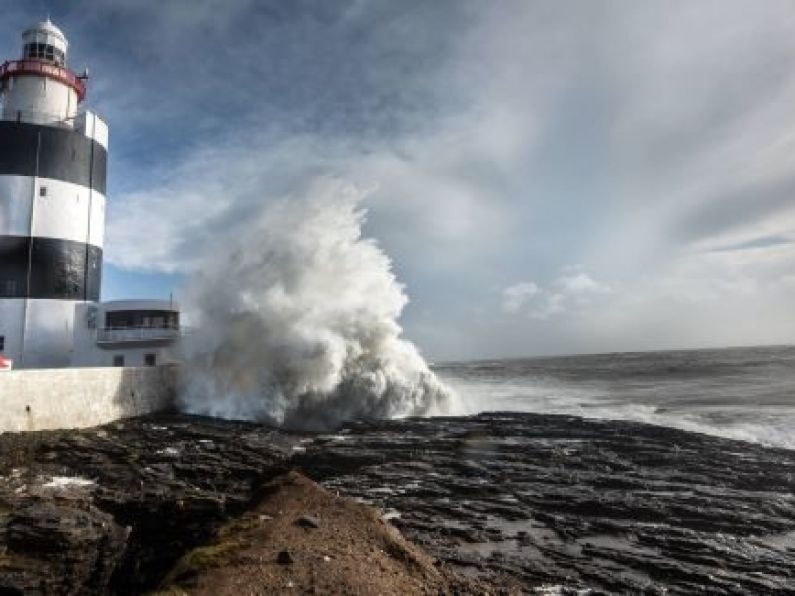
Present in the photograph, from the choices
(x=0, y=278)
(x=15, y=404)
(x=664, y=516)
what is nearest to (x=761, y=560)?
(x=664, y=516)

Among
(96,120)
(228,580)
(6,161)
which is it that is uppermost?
(96,120)

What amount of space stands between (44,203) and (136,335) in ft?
20.3

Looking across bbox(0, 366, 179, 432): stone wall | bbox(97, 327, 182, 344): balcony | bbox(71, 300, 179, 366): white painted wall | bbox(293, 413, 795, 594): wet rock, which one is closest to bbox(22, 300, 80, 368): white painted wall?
bbox(71, 300, 179, 366): white painted wall

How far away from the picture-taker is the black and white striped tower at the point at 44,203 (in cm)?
2084

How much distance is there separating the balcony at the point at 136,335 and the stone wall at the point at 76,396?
3103mm

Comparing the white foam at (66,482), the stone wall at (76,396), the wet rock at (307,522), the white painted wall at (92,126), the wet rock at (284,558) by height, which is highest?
the white painted wall at (92,126)

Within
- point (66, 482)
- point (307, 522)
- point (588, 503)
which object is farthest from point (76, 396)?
point (588, 503)

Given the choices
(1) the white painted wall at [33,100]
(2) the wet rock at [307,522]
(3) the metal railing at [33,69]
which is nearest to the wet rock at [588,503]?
(2) the wet rock at [307,522]

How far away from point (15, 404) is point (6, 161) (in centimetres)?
1256

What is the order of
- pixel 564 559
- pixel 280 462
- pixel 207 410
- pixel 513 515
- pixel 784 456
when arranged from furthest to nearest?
1. pixel 207 410
2. pixel 784 456
3. pixel 280 462
4. pixel 513 515
5. pixel 564 559

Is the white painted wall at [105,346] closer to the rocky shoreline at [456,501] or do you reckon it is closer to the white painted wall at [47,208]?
the white painted wall at [47,208]

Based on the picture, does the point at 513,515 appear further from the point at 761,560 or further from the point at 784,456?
the point at 784,456

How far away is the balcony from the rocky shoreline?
21.1 ft

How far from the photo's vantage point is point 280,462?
41.3 feet
